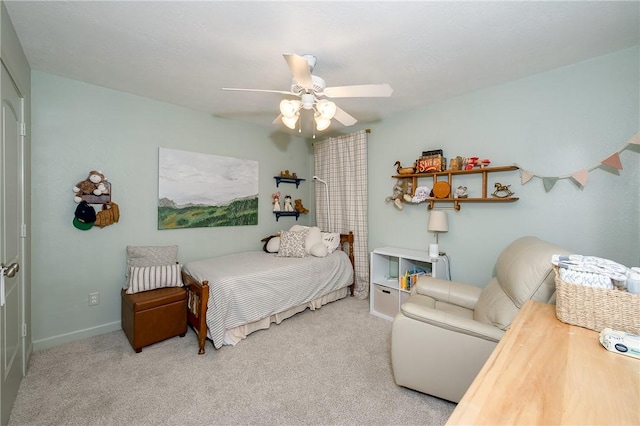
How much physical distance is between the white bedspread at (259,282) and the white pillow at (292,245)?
0.11m

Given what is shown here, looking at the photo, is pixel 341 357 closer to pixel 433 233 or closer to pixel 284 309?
pixel 284 309

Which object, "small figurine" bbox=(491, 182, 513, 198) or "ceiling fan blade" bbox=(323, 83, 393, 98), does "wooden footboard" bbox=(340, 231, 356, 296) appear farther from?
"ceiling fan blade" bbox=(323, 83, 393, 98)

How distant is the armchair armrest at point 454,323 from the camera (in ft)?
4.98

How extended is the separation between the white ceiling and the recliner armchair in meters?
1.43

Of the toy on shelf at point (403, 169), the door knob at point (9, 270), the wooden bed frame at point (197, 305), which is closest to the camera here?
the door knob at point (9, 270)

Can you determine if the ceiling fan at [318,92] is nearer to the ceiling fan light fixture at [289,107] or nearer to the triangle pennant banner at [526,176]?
the ceiling fan light fixture at [289,107]

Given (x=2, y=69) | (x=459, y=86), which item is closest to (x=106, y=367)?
(x=2, y=69)

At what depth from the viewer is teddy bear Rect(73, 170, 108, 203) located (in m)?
2.51

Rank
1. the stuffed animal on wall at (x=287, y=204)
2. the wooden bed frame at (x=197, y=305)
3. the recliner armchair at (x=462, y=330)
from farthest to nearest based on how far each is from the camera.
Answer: the stuffed animal on wall at (x=287, y=204) → the wooden bed frame at (x=197, y=305) → the recliner armchair at (x=462, y=330)

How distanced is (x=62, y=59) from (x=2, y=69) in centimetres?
74

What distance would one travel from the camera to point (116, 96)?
8.91 ft

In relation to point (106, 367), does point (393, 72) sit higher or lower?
higher

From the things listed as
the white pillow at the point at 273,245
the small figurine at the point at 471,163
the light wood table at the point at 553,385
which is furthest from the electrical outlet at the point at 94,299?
the small figurine at the point at 471,163

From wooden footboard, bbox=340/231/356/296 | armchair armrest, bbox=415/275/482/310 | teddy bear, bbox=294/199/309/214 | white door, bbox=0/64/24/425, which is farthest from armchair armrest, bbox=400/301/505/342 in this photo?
teddy bear, bbox=294/199/309/214
